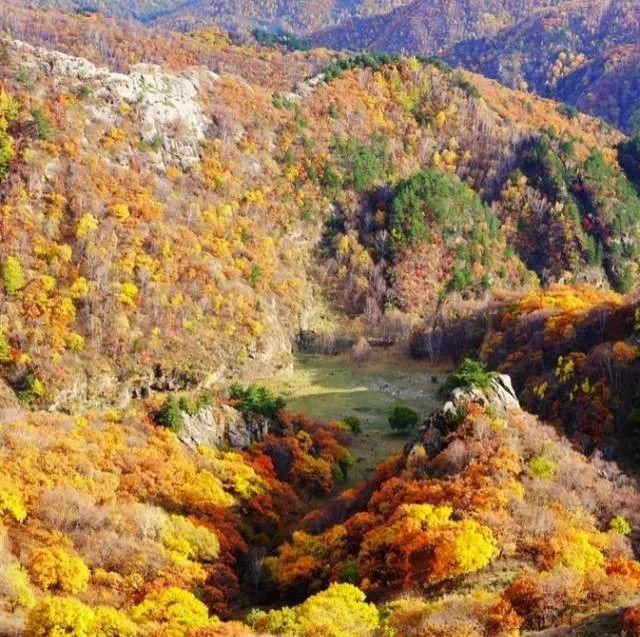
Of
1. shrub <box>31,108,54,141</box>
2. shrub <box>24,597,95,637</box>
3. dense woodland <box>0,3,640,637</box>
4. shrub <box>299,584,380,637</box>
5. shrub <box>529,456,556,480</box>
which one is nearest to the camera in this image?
shrub <box>24,597,95,637</box>

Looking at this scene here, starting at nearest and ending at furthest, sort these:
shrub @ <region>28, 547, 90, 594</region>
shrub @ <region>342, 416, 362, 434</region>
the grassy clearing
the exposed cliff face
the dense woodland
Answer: the dense woodland < shrub @ <region>28, 547, 90, 594</region> < the exposed cliff face < the grassy clearing < shrub @ <region>342, 416, 362, 434</region>

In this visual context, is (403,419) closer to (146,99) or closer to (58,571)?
(58,571)

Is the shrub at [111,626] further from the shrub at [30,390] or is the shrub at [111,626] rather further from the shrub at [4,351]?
the shrub at [4,351]

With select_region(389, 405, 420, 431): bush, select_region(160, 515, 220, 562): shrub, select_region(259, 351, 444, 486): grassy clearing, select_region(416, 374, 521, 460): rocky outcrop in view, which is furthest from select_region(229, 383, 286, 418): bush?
select_region(160, 515, 220, 562): shrub

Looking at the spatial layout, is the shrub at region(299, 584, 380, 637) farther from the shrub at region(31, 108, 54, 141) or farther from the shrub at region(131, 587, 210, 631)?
the shrub at region(31, 108, 54, 141)

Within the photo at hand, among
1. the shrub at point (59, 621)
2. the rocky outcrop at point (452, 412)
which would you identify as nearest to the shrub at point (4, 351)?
the rocky outcrop at point (452, 412)

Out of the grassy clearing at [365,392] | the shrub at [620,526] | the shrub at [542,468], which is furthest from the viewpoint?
the grassy clearing at [365,392]

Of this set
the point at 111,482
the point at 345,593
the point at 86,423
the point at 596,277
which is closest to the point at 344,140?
the point at 596,277
